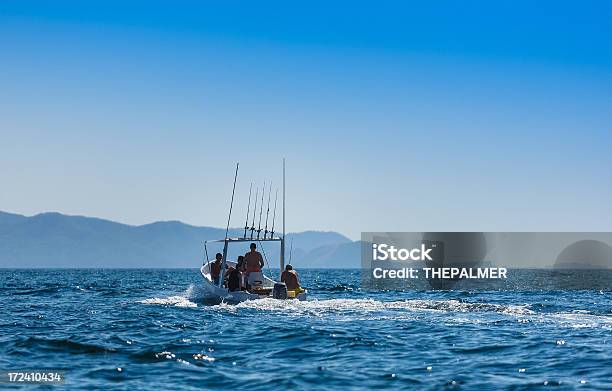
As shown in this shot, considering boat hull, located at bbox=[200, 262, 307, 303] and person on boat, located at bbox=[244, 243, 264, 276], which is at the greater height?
person on boat, located at bbox=[244, 243, 264, 276]

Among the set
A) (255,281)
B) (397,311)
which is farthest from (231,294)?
(397,311)

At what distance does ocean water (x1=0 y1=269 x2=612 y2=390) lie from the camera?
53.4 ft

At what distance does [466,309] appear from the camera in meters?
32.5

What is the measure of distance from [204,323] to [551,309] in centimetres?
1735

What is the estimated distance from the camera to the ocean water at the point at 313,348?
53.4 ft

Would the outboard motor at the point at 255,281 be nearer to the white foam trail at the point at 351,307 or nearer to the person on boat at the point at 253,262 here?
the person on boat at the point at 253,262

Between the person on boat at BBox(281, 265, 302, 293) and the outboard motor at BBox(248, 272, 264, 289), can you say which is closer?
the person on boat at BBox(281, 265, 302, 293)

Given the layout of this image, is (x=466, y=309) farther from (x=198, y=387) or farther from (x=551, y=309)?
(x=198, y=387)

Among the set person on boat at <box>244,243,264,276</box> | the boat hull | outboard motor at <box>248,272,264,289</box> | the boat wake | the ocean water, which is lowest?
the ocean water

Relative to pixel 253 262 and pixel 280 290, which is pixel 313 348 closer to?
pixel 280 290

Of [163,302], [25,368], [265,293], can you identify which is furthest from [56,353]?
[163,302]

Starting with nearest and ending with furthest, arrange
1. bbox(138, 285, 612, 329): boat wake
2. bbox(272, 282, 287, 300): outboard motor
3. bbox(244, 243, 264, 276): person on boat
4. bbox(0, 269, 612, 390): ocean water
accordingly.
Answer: bbox(0, 269, 612, 390): ocean water → bbox(138, 285, 612, 329): boat wake → bbox(272, 282, 287, 300): outboard motor → bbox(244, 243, 264, 276): person on boat

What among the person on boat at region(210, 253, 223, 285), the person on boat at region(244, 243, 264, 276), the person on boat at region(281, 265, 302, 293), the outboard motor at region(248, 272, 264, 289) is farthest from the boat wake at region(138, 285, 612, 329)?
A: the person on boat at region(244, 243, 264, 276)

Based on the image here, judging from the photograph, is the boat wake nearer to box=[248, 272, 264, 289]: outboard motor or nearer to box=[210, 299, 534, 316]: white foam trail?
box=[210, 299, 534, 316]: white foam trail
